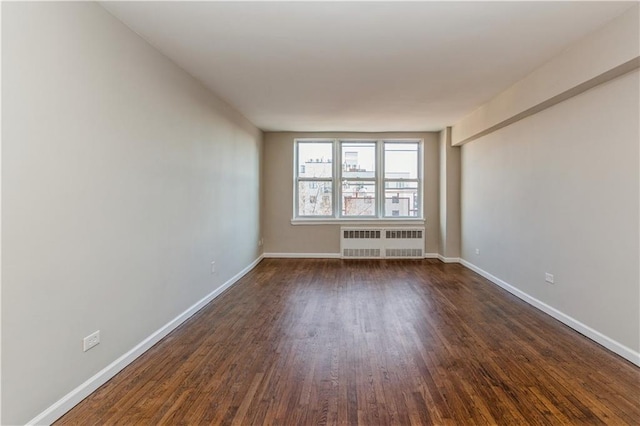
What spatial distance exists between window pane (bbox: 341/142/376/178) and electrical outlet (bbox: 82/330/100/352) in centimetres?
527

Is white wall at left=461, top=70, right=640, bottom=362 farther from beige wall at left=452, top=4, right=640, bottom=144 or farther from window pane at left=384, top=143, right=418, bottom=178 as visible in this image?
window pane at left=384, top=143, right=418, bottom=178

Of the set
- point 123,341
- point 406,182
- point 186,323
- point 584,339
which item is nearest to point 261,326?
point 186,323

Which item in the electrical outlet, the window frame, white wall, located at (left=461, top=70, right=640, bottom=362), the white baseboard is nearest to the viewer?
the white baseboard

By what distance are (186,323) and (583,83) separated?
4.24 metres

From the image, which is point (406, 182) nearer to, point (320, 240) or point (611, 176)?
point (320, 240)

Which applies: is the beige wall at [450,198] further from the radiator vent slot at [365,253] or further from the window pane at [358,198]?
the window pane at [358,198]

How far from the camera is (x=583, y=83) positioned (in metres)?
2.68

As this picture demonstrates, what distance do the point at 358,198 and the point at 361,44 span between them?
4.26 m

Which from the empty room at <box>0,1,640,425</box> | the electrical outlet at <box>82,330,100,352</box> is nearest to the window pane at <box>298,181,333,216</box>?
the empty room at <box>0,1,640,425</box>

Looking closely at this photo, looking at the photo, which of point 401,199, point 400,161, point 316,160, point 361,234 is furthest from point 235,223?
point 400,161

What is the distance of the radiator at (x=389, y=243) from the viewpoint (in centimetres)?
650

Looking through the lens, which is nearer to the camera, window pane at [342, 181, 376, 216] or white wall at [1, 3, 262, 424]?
white wall at [1, 3, 262, 424]

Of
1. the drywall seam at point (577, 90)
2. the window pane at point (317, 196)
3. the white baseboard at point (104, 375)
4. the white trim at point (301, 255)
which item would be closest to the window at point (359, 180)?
the window pane at point (317, 196)

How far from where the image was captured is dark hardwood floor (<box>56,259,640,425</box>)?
71.6 inches
